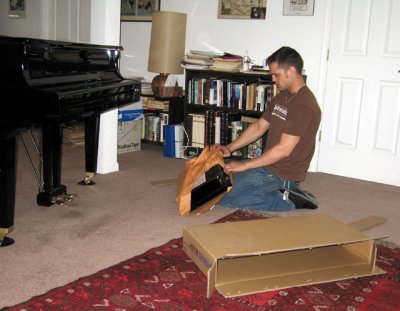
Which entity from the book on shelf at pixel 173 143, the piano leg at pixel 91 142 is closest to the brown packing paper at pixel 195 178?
the piano leg at pixel 91 142

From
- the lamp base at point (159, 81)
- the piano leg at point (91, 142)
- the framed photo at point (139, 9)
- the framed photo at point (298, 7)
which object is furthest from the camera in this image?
the framed photo at point (139, 9)

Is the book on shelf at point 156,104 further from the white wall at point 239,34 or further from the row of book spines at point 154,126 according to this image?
the white wall at point 239,34

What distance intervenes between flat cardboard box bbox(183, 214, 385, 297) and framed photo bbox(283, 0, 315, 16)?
7.70ft

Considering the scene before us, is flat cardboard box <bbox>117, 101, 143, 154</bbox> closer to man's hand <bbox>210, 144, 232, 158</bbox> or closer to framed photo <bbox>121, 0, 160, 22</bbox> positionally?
framed photo <bbox>121, 0, 160, 22</bbox>

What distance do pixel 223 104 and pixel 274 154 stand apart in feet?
5.50

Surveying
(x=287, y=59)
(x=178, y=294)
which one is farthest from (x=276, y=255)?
(x=287, y=59)

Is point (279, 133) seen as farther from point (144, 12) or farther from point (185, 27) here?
point (144, 12)

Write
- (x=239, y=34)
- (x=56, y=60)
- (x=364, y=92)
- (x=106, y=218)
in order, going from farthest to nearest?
(x=239, y=34) → (x=364, y=92) → (x=106, y=218) → (x=56, y=60)

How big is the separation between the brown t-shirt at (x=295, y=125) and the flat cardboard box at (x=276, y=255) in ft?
2.22

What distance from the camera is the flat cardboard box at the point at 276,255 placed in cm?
192

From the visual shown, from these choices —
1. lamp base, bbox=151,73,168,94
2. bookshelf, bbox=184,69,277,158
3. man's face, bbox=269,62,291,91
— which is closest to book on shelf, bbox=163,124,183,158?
bookshelf, bbox=184,69,277,158

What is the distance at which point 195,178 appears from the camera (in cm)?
280

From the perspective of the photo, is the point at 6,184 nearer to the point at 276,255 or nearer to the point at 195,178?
the point at 195,178

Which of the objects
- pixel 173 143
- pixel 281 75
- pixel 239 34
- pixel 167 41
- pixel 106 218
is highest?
pixel 239 34
